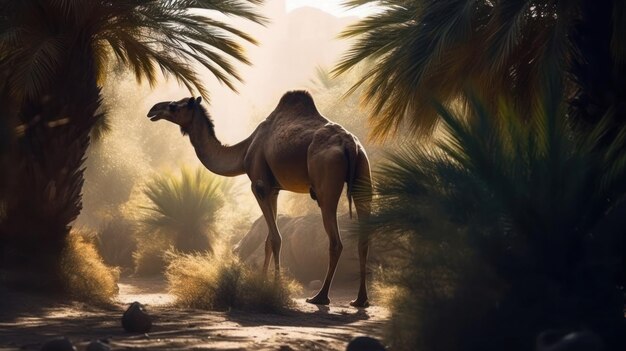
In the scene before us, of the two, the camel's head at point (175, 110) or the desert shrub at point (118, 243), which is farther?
the desert shrub at point (118, 243)

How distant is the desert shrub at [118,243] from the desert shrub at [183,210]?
2275 millimetres

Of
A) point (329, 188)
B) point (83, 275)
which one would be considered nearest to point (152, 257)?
point (83, 275)

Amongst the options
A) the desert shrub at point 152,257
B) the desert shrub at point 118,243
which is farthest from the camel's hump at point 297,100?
the desert shrub at point 118,243

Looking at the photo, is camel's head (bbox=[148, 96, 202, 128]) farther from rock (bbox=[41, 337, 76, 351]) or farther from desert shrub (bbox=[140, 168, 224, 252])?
desert shrub (bbox=[140, 168, 224, 252])

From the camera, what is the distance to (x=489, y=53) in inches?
416

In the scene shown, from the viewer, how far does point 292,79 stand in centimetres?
11812

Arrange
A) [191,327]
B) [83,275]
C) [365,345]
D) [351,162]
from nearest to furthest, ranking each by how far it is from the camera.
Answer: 1. [365,345]
2. [191,327]
3. [351,162]
4. [83,275]

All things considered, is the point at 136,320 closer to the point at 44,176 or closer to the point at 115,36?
the point at 44,176

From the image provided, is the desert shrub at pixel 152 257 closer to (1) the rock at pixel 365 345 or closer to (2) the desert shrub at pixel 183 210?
(2) the desert shrub at pixel 183 210

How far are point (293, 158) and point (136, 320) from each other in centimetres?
456

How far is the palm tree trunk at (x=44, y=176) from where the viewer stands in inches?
457

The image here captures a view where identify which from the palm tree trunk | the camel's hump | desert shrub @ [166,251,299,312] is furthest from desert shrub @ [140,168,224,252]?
desert shrub @ [166,251,299,312]

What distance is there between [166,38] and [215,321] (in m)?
4.96

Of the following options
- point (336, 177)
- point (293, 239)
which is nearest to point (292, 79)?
point (293, 239)
